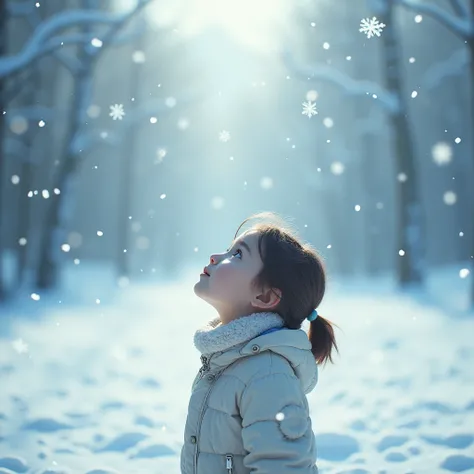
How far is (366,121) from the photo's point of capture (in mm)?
13375

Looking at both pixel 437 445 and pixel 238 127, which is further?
pixel 238 127

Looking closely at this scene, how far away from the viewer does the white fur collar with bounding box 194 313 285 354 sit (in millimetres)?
1943

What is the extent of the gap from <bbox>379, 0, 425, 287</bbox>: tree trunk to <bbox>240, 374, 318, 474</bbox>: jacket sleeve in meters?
6.63

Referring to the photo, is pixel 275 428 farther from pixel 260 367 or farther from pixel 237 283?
pixel 237 283

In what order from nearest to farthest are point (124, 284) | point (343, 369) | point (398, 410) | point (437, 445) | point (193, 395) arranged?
point (193, 395)
point (437, 445)
point (398, 410)
point (343, 369)
point (124, 284)

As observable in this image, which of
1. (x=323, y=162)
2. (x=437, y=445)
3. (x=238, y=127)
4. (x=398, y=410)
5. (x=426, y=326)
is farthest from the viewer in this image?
(x=238, y=127)

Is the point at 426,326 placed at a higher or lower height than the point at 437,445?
higher

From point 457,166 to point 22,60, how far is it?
11574 millimetres

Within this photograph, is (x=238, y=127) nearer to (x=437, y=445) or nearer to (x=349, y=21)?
(x=349, y=21)

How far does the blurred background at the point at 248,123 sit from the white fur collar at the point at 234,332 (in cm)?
222

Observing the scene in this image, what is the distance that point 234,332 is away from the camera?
1.95 metres

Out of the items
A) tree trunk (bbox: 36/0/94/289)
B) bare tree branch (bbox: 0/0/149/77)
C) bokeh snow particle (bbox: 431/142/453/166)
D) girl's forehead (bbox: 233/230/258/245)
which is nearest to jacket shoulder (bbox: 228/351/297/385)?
girl's forehead (bbox: 233/230/258/245)

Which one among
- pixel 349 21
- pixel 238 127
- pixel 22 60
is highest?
pixel 238 127

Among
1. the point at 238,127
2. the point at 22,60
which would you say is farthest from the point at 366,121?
the point at 22,60
